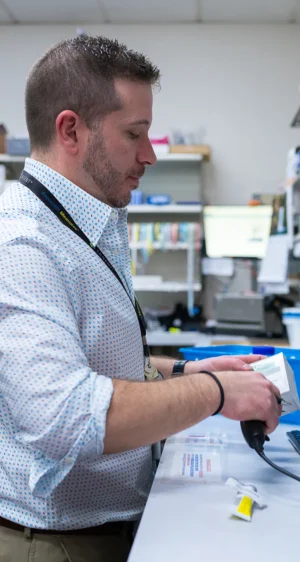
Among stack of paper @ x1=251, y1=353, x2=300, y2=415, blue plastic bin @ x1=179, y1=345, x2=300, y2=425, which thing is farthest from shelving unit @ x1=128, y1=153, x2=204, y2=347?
stack of paper @ x1=251, y1=353, x2=300, y2=415

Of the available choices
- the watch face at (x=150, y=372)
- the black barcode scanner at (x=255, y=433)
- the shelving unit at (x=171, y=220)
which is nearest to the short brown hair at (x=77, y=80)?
the watch face at (x=150, y=372)

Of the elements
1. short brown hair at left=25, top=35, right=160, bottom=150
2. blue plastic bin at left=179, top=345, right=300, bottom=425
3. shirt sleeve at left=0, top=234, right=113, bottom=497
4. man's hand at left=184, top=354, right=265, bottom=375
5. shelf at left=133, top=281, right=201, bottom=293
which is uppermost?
short brown hair at left=25, top=35, right=160, bottom=150

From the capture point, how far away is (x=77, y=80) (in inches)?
36.9

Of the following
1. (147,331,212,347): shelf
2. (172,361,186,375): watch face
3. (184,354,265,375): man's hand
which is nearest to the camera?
(184,354,265,375): man's hand

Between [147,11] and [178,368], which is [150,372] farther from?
[147,11]

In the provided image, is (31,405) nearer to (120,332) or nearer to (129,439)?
(129,439)

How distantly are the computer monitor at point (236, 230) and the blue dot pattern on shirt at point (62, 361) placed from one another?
267 cm

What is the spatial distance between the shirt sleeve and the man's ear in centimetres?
29

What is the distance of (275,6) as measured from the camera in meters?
3.77

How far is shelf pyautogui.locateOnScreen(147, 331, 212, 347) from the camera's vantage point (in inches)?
121

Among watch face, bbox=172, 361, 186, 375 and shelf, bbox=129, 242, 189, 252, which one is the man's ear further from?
shelf, bbox=129, 242, 189, 252

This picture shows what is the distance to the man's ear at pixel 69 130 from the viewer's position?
933 mm

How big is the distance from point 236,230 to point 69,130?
2.82m

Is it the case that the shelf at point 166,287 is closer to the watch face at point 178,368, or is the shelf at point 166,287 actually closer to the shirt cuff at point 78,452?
the watch face at point 178,368
